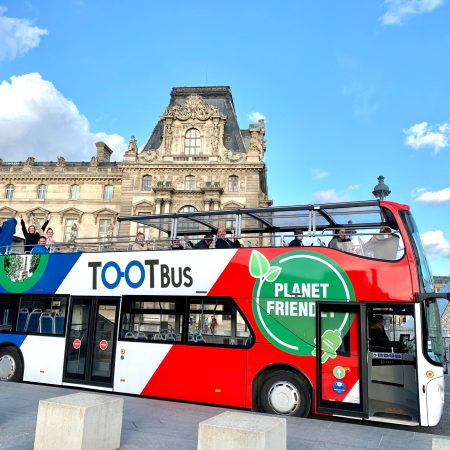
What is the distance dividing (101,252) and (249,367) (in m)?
4.35

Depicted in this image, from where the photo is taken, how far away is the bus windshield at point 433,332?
25.1 ft

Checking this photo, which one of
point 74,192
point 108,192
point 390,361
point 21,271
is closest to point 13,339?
point 21,271

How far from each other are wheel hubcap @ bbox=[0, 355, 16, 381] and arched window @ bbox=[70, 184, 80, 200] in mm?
39745

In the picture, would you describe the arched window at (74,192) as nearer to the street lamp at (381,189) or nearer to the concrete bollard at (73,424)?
the street lamp at (381,189)

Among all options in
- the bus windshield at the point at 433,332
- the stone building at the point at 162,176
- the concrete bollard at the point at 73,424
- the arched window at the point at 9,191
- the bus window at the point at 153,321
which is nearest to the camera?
the concrete bollard at the point at 73,424

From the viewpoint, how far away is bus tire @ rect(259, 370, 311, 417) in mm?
8164

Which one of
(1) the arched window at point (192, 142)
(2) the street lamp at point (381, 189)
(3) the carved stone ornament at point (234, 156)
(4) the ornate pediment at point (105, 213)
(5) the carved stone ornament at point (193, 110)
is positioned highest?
(5) the carved stone ornament at point (193, 110)

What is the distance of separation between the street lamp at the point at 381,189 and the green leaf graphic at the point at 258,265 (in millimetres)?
3271

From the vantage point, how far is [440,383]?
7586 millimetres

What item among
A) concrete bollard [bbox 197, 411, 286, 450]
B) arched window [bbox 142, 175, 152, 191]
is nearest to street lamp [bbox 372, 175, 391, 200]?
concrete bollard [bbox 197, 411, 286, 450]

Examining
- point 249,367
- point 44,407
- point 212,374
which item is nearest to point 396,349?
point 249,367

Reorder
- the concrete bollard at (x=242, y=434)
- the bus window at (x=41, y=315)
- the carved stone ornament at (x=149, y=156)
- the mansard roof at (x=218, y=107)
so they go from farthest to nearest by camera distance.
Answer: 1. the mansard roof at (x=218, y=107)
2. the carved stone ornament at (x=149, y=156)
3. the bus window at (x=41, y=315)
4. the concrete bollard at (x=242, y=434)

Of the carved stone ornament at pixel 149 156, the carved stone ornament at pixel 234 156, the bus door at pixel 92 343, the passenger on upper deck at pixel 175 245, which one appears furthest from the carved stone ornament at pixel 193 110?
the bus door at pixel 92 343

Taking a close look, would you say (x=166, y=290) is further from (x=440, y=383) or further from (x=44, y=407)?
(x=440, y=383)
